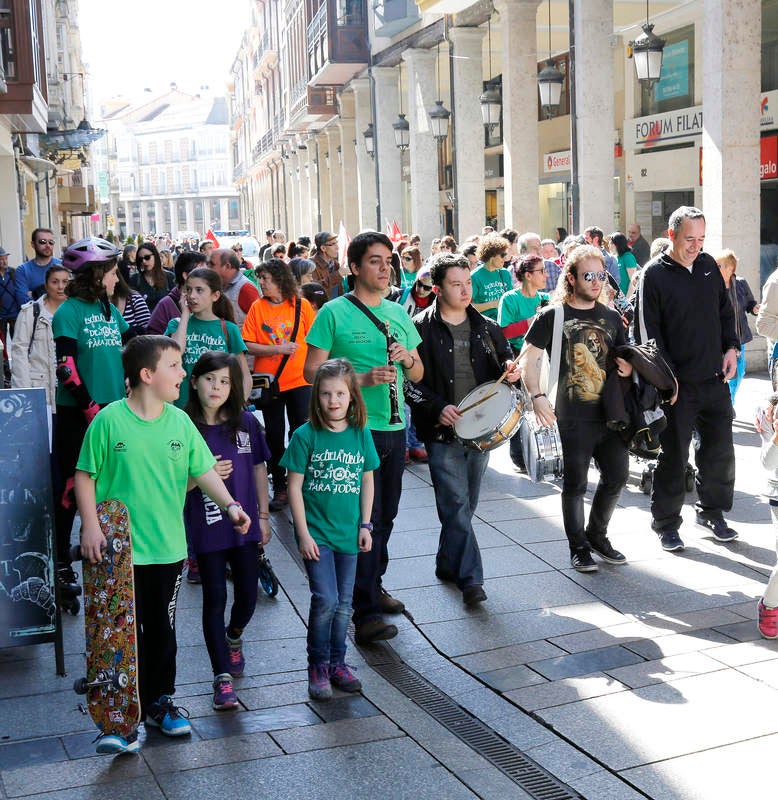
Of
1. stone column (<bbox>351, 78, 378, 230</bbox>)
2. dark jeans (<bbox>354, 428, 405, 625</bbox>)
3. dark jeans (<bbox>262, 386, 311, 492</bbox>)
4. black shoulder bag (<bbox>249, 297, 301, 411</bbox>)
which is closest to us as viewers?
dark jeans (<bbox>354, 428, 405, 625</bbox>)

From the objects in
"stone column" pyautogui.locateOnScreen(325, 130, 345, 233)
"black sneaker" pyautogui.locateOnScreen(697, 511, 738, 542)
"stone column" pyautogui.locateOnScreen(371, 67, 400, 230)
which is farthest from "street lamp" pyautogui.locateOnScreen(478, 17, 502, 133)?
"stone column" pyautogui.locateOnScreen(325, 130, 345, 233)

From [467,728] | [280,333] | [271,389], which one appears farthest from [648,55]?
[467,728]

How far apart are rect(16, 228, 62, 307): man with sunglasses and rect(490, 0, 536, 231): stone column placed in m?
9.09

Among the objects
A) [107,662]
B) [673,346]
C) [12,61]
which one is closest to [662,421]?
[673,346]

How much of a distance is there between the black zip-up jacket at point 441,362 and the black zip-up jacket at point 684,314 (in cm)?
114

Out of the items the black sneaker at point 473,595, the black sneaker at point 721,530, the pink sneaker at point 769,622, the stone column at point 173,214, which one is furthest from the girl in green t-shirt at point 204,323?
the stone column at point 173,214

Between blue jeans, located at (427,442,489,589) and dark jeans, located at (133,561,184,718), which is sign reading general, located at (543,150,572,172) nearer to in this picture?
blue jeans, located at (427,442,489,589)

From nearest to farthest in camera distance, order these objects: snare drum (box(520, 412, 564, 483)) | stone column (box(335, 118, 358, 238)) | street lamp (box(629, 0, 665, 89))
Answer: snare drum (box(520, 412, 564, 483)) → street lamp (box(629, 0, 665, 89)) → stone column (box(335, 118, 358, 238))

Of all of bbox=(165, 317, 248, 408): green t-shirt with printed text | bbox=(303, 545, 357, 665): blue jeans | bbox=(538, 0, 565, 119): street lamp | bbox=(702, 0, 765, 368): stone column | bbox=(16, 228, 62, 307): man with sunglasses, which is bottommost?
bbox=(303, 545, 357, 665): blue jeans

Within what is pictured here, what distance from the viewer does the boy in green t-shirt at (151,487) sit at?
458 centimetres

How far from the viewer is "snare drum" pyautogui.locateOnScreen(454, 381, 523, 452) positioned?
6.15 metres

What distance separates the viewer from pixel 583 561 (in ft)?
22.1

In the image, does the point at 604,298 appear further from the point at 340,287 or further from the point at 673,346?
the point at 340,287

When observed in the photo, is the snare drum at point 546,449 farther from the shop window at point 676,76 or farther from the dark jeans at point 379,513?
the shop window at point 676,76
